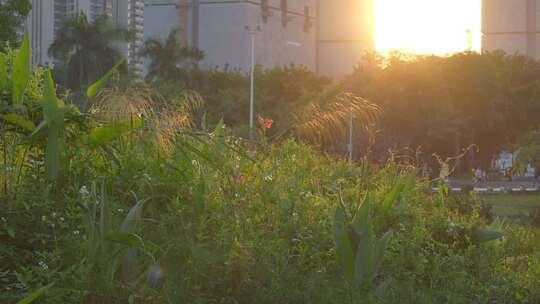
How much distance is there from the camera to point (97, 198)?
7.86 meters

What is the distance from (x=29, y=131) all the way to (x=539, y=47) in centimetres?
10548

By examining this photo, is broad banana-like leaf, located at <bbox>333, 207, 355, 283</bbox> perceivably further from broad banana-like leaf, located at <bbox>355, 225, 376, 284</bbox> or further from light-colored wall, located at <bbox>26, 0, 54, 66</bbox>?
light-colored wall, located at <bbox>26, 0, 54, 66</bbox>

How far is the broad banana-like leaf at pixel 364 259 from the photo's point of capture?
8.22 meters

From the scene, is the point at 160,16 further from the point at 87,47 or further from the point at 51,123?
the point at 51,123

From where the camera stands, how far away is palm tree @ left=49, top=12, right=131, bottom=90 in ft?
215

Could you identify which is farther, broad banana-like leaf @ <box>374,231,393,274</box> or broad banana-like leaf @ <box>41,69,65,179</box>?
broad banana-like leaf @ <box>374,231,393,274</box>

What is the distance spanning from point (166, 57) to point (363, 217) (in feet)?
229

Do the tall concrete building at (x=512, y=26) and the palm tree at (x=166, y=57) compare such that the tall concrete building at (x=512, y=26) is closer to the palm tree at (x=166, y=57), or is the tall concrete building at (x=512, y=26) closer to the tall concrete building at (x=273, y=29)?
the tall concrete building at (x=273, y=29)

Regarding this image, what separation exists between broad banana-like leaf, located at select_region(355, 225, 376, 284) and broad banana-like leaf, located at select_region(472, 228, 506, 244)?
8.16 ft

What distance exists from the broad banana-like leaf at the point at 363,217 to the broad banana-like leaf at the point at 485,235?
2.39 m

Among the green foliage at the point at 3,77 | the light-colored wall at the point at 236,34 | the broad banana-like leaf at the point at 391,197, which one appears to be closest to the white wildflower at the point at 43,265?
the green foliage at the point at 3,77

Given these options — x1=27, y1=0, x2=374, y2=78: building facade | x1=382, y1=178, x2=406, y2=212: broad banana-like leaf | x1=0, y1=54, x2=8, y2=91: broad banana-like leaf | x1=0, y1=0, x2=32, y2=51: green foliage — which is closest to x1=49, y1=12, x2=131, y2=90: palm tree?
x1=0, y1=0, x2=32, y2=51: green foliage

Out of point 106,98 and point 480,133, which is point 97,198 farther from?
point 480,133

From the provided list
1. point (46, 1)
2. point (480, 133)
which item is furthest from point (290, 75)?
point (46, 1)
